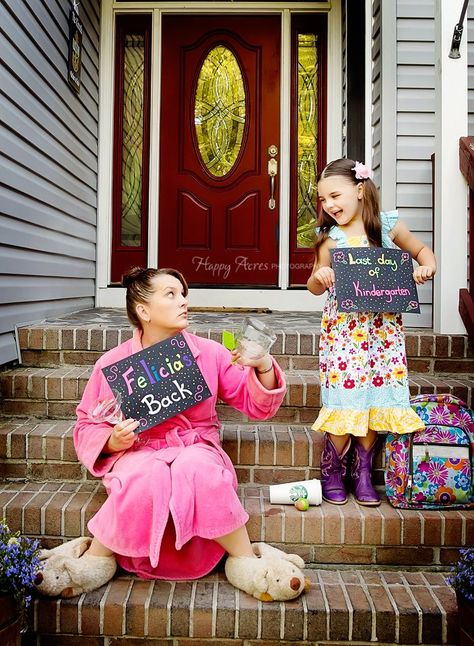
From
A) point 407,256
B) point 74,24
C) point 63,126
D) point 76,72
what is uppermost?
point 74,24

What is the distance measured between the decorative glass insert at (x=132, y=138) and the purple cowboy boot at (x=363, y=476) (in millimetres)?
3032

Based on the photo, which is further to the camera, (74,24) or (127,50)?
(127,50)

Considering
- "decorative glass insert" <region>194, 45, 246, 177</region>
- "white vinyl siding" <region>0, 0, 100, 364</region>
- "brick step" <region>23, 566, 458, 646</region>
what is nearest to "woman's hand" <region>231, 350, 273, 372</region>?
"brick step" <region>23, 566, 458, 646</region>

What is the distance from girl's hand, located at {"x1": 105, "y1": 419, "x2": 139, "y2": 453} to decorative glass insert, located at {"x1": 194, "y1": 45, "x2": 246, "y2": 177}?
126 inches

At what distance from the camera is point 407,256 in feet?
7.06

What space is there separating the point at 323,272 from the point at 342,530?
92 cm

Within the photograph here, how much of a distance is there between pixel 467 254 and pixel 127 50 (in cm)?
324

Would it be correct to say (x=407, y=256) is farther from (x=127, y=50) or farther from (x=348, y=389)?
(x=127, y=50)

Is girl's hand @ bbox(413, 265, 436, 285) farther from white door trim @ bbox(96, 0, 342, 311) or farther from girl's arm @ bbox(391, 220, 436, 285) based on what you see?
white door trim @ bbox(96, 0, 342, 311)

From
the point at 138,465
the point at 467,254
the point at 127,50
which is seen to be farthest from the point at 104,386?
the point at 127,50

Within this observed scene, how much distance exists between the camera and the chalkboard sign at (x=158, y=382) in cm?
188

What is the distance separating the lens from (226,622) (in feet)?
5.54

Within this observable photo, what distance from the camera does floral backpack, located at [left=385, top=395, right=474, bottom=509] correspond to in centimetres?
205

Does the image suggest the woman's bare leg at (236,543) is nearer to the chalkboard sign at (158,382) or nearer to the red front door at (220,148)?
the chalkboard sign at (158,382)
